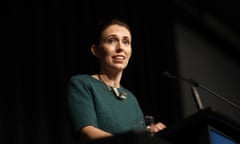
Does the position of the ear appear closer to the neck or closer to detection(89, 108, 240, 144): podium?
the neck

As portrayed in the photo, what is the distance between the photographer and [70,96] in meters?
2.07

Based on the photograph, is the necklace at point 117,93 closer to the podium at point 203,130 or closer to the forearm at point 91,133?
the forearm at point 91,133

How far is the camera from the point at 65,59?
3926 mm

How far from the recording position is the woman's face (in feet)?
7.18

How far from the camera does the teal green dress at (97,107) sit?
6.51 ft

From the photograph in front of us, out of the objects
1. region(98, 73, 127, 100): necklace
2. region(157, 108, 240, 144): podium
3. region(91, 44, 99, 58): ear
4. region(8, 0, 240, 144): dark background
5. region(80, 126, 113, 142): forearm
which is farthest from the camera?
region(8, 0, 240, 144): dark background

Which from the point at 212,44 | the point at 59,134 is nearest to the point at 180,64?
the point at 212,44

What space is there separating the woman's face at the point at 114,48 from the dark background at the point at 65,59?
640 millimetres

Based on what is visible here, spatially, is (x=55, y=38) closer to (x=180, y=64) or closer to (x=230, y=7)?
(x=180, y=64)

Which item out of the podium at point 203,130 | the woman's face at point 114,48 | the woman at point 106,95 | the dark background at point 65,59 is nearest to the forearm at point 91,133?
the woman at point 106,95

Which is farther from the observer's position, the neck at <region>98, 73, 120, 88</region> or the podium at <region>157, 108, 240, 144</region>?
the neck at <region>98, 73, 120, 88</region>

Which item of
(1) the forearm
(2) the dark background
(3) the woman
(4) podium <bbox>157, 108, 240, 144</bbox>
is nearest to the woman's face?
(3) the woman

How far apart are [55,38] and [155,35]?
1204mm

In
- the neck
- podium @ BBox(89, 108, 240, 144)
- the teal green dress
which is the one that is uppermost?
the neck
